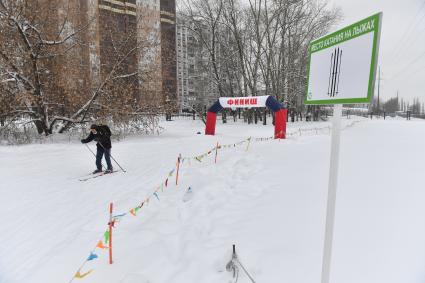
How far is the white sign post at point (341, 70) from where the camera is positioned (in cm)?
218

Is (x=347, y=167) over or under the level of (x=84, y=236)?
over

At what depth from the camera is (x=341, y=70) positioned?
8.09 feet

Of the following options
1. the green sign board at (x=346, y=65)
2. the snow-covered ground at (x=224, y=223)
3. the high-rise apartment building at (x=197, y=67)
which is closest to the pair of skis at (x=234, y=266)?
the snow-covered ground at (x=224, y=223)

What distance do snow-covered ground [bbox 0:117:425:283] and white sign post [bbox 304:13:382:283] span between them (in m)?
1.40

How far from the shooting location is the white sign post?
218 centimetres

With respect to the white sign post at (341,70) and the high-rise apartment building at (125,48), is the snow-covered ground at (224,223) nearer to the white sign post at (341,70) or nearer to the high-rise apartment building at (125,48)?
the white sign post at (341,70)

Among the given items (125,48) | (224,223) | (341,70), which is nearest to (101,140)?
(224,223)

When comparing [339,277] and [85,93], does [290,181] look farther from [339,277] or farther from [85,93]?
[85,93]

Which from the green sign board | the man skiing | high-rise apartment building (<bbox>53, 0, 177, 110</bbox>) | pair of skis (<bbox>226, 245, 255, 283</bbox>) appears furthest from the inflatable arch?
the green sign board

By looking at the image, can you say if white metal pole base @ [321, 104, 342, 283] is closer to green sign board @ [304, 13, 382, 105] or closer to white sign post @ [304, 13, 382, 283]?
white sign post @ [304, 13, 382, 283]

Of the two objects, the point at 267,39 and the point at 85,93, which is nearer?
the point at 85,93

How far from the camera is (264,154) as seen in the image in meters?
10.8

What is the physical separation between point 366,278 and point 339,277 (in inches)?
11.5

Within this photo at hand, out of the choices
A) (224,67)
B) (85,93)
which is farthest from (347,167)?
(224,67)
